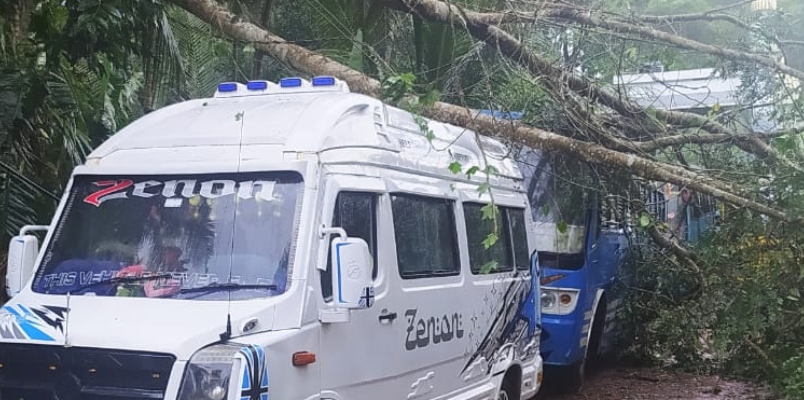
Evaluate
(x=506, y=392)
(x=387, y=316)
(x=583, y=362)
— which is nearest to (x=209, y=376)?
(x=387, y=316)

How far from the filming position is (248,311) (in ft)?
14.9

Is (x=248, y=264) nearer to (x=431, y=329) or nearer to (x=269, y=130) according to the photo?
(x=269, y=130)

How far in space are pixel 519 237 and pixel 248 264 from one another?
3.90m

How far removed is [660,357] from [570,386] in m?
2.20

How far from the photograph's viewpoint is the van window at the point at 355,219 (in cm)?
495

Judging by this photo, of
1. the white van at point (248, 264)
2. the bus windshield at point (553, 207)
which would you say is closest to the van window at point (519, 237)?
the bus windshield at point (553, 207)

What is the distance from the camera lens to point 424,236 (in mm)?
6273

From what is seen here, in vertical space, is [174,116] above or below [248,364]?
above

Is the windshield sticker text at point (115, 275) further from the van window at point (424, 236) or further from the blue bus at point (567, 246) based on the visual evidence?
the blue bus at point (567, 246)

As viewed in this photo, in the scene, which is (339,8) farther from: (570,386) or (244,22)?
(570,386)

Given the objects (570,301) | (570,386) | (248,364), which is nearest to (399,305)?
(248,364)

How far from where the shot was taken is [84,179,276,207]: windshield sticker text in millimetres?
5062

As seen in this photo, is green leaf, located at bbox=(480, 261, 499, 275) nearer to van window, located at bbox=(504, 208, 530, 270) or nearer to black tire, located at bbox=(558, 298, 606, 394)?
van window, located at bbox=(504, 208, 530, 270)

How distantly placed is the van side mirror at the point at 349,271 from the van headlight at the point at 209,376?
0.66 m
